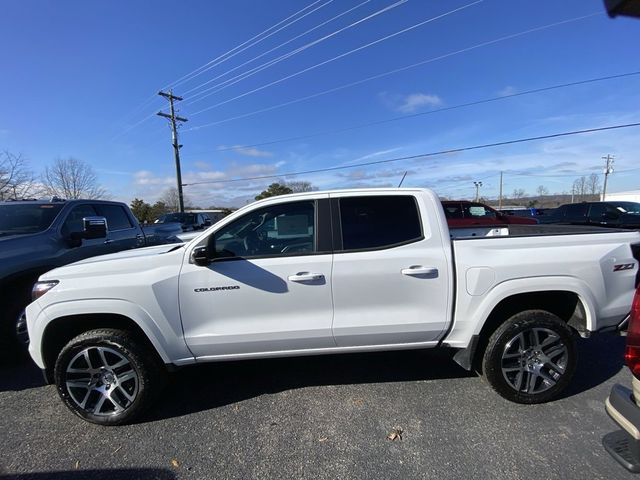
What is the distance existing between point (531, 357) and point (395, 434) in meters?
1.38

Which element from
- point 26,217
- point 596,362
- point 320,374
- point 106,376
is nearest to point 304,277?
point 320,374

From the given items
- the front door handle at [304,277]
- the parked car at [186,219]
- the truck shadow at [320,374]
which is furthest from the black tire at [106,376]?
the parked car at [186,219]

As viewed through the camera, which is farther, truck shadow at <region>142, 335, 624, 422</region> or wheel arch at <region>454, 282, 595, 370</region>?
truck shadow at <region>142, 335, 624, 422</region>

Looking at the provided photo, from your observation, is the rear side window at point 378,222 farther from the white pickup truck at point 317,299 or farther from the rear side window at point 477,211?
the rear side window at point 477,211

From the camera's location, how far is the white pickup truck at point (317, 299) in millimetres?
3117

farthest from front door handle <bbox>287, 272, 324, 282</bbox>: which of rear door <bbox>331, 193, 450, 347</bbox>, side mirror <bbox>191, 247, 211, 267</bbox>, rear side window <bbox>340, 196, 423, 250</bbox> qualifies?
side mirror <bbox>191, 247, 211, 267</bbox>

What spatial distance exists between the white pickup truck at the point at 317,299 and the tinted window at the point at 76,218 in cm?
226

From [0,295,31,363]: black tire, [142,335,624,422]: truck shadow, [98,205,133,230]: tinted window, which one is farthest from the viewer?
[98,205,133,230]: tinted window

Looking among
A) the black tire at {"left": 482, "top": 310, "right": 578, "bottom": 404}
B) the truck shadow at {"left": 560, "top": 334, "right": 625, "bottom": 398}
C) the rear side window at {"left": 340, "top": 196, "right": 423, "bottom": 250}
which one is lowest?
the truck shadow at {"left": 560, "top": 334, "right": 625, "bottom": 398}

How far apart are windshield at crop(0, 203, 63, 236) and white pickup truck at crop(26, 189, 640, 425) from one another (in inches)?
87.3

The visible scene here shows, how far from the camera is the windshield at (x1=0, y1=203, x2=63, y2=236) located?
487cm

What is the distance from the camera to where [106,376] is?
3.18 metres

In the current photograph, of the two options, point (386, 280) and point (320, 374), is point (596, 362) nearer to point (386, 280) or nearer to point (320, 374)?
point (386, 280)

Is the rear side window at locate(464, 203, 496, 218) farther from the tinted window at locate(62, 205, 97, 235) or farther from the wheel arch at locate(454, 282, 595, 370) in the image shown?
the tinted window at locate(62, 205, 97, 235)
